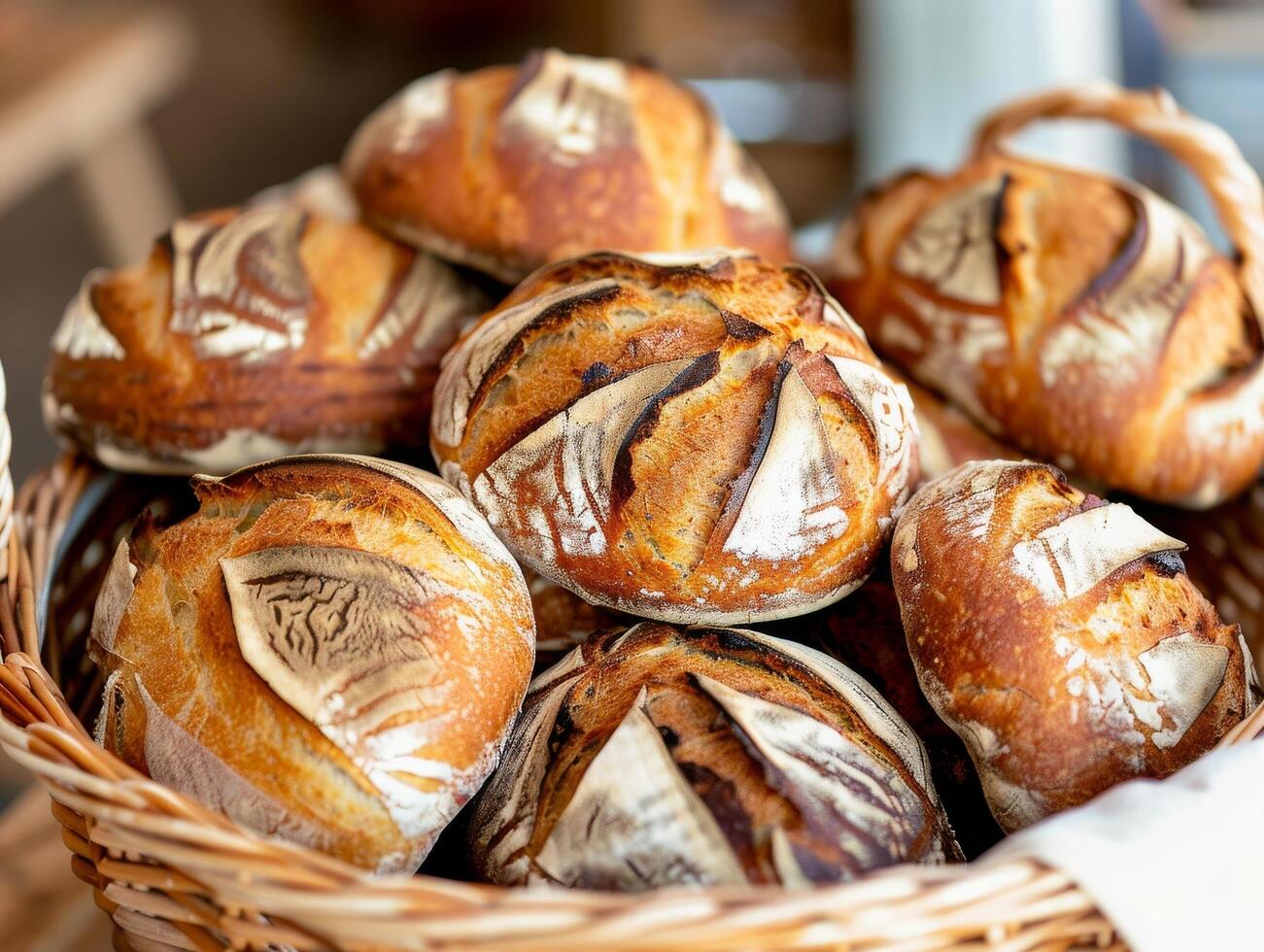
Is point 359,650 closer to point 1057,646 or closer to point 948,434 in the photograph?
point 1057,646

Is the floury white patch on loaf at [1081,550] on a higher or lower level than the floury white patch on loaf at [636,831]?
higher

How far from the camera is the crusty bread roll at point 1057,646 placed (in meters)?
0.97

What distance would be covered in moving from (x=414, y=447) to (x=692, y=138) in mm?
533

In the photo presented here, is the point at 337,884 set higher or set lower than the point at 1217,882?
higher

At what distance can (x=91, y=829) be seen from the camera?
0.89 meters

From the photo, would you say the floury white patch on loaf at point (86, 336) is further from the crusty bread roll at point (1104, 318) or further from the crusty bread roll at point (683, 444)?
the crusty bread roll at point (1104, 318)

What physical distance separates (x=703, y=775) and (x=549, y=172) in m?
0.78

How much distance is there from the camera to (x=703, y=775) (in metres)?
0.89

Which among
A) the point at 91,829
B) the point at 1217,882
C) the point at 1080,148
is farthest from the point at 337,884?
the point at 1080,148

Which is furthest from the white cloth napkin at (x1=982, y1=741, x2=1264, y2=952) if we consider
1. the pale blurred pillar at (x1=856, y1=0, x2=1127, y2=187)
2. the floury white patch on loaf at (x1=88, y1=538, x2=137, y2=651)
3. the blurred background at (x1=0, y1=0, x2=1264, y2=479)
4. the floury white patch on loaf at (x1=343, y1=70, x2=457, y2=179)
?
the pale blurred pillar at (x1=856, y1=0, x2=1127, y2=187)

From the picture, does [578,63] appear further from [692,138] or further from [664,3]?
[664,3]

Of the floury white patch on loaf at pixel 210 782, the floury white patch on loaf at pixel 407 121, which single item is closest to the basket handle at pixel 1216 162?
the floury white patch on loaf at pixel 407 121

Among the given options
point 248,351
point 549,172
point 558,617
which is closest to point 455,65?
point 549,172

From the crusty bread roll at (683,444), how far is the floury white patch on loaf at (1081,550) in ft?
0.52
